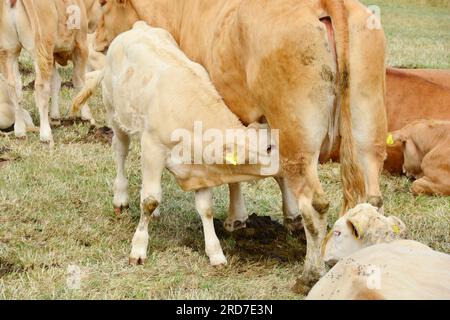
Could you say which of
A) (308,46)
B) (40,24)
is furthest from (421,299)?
(40,24)

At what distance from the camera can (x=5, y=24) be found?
1035cm

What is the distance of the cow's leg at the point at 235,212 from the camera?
7375 mm

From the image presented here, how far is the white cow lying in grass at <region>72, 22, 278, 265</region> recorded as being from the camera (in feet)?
20.8

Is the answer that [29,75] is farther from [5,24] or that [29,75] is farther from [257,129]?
[257,129]

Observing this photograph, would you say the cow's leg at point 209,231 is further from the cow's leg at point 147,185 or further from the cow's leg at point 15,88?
the cow's leg at point 15,88

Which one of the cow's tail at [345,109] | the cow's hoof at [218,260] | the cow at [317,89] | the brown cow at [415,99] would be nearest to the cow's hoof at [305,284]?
the cow at [317,89]

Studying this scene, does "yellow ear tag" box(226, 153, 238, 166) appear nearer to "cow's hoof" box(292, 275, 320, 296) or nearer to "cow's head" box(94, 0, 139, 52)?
"cow's hoof" box(292, 275, 320, 296)

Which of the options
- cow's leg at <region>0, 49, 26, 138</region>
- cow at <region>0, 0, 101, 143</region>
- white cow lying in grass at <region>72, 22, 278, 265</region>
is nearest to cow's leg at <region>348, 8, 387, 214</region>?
white cow lying in grass at <region>72, 22, 278, 265</region>

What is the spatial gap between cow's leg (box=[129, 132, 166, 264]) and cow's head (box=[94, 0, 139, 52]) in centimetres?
188

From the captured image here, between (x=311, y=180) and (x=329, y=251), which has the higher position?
(x=311, y=180)

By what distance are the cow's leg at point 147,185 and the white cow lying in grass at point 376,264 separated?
4.71 feet

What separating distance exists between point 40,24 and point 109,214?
3435 mm

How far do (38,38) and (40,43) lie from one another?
61mm

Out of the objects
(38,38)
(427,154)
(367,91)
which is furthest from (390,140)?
(38,38)
